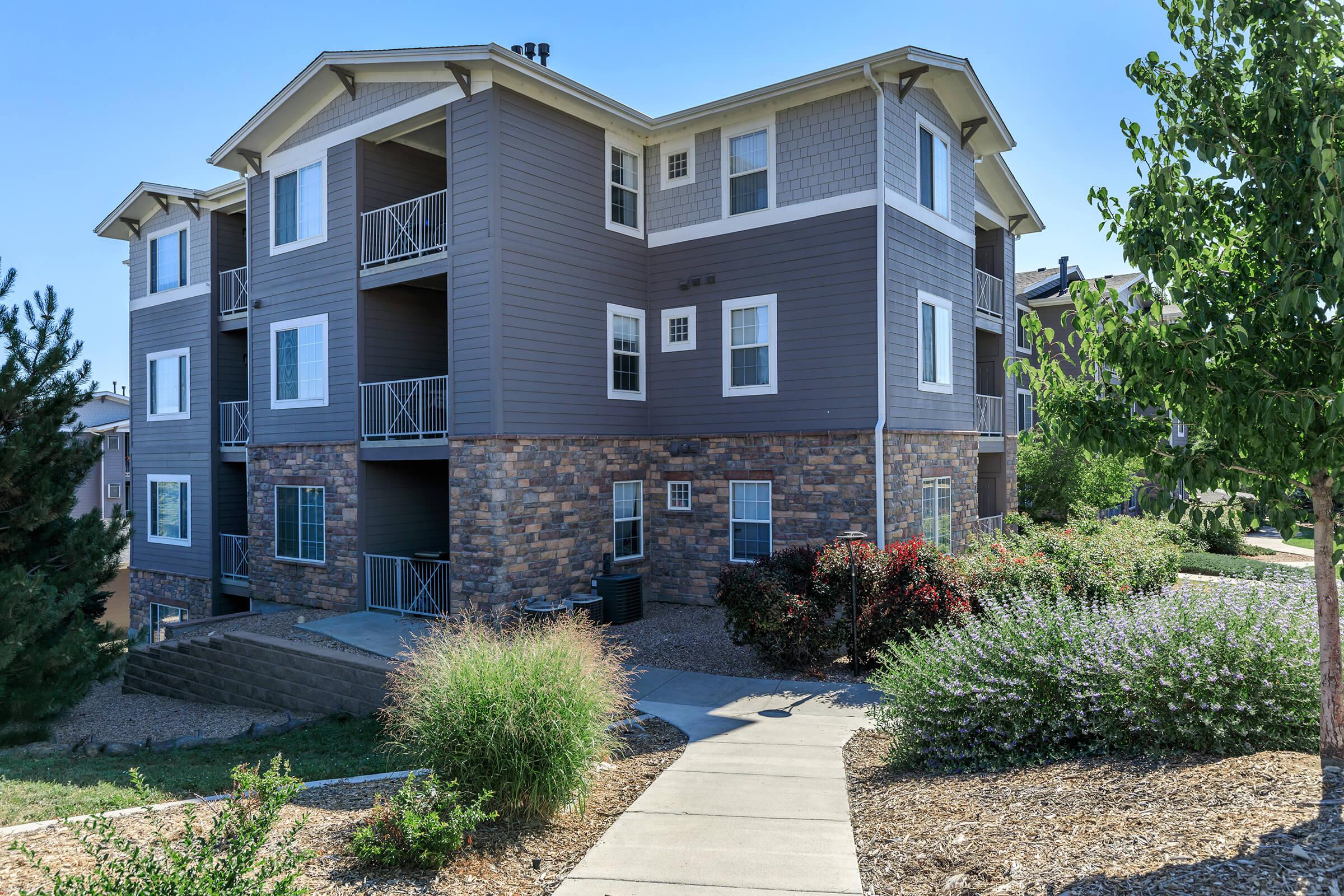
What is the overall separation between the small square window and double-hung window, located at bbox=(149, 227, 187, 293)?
Answer: 13.3 metres

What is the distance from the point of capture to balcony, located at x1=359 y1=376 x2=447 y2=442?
13.6 metres

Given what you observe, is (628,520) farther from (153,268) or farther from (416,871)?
(153,268)

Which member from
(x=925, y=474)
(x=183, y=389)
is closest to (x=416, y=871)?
(x=925, y=474)

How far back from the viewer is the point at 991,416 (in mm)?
19484

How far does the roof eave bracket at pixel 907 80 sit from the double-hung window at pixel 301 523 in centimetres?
1216

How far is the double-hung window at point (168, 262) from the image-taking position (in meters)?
19.8

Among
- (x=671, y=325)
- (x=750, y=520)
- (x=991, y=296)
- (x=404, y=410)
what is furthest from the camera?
(x=991, y=296)

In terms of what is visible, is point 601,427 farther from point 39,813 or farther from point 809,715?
point 39,813

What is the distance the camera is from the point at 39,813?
579cm

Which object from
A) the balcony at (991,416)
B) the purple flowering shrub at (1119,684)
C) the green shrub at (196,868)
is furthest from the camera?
the balcony at (991,416)

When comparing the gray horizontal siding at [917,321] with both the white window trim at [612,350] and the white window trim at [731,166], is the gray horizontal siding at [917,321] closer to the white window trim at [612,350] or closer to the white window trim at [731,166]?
the white window trim at [731,166]

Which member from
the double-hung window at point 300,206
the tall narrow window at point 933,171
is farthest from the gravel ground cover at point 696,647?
the double-hung window at point 300,206

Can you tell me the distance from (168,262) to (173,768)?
1628 centimetres

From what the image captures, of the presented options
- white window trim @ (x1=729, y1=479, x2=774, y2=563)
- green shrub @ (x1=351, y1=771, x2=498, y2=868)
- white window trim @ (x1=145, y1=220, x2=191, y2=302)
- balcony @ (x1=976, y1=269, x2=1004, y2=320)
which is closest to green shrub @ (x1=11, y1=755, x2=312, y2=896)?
green shrub @ (x1=351, y1=771, x2=498, y2=868)
